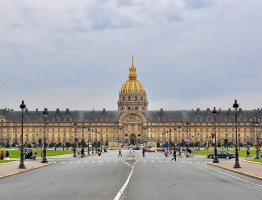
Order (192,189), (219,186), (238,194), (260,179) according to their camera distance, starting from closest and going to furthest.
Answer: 1. (238,194)
2. (192,189)
3. (219,186)
4. (260,179)

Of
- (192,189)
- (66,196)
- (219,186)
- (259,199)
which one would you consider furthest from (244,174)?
(66,196)

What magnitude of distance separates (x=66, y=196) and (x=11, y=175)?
15.1 meters

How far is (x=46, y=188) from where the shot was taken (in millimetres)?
24422

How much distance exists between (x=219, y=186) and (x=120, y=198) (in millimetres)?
7912

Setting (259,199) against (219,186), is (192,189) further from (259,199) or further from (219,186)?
(259,199)

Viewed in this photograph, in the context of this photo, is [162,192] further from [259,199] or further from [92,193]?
[259,199]

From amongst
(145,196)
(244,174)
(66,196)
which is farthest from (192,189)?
(244,174)

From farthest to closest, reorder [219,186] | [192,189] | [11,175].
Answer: [11,175] → [219,186] → [192,189]

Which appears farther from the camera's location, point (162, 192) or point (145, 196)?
point (162, 192)

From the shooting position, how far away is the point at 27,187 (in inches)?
989

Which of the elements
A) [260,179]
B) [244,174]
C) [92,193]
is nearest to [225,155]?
[244,174]

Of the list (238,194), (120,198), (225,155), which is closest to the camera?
(120,198)

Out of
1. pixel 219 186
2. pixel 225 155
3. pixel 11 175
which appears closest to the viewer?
pixel 219 186

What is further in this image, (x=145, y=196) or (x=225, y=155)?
(x=225, y=155)
